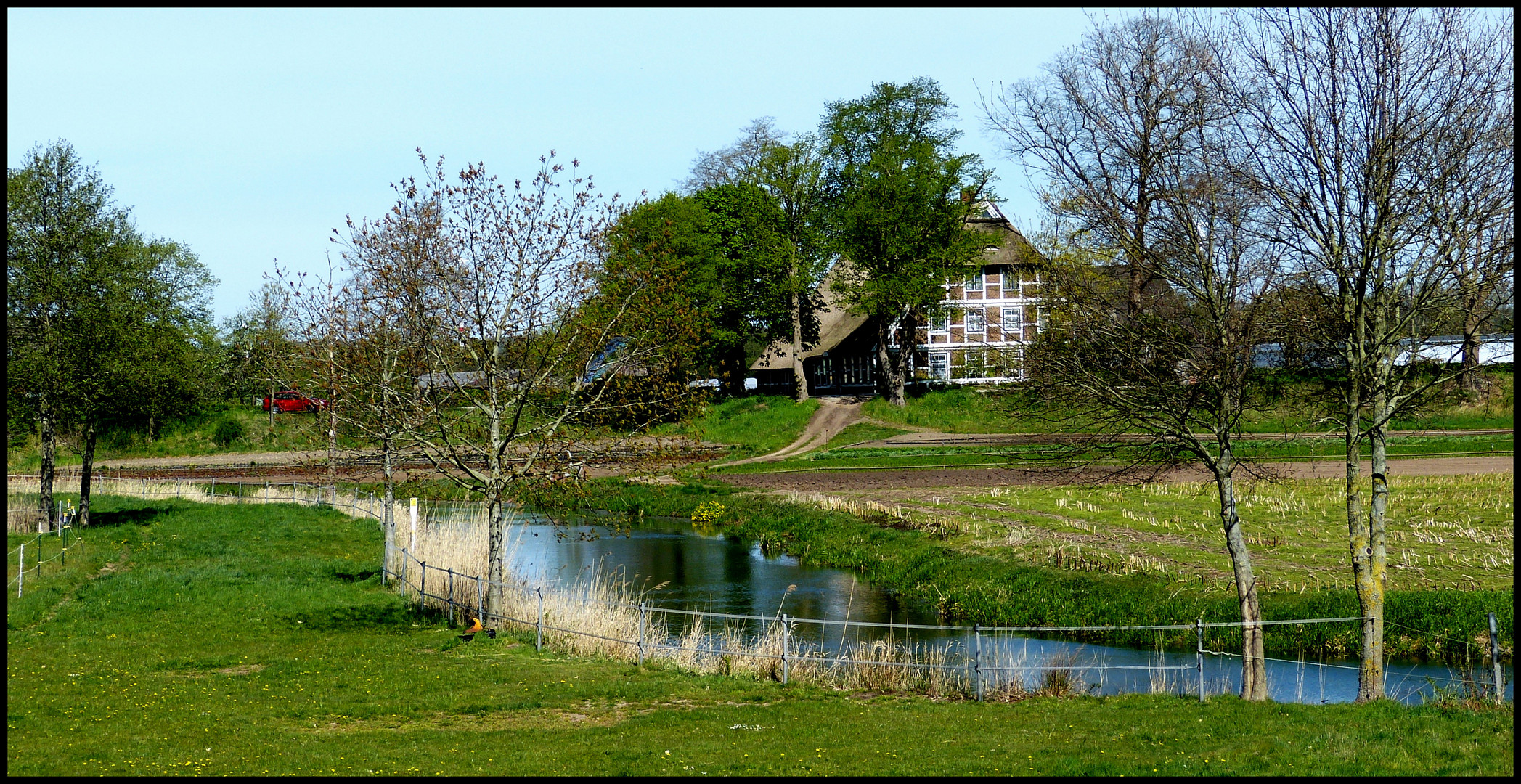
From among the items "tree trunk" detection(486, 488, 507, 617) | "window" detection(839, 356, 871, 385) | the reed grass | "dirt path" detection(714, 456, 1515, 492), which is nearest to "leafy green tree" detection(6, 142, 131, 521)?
the reed grass

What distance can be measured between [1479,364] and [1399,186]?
2631 millimetres

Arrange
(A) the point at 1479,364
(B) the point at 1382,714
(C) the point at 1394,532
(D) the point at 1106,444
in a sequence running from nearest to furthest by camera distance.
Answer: (B) the point at 1382,714 < (A) the point at 1479,364 < (D) the point at 1106,444 < (C) the point at 1394,532

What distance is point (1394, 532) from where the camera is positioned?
28562 mm

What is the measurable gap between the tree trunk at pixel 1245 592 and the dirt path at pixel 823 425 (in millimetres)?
38935

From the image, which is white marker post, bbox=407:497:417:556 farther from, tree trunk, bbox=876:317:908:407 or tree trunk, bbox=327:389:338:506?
tree trunk, bbox=876:317:908:407

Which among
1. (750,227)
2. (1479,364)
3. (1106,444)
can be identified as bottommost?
(1106,444)

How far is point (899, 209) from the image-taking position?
62312 mm

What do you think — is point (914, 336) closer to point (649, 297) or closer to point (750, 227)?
point (750, 227)

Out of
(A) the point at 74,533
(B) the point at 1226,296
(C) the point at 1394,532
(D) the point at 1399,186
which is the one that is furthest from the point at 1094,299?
(A) the point at 74,533

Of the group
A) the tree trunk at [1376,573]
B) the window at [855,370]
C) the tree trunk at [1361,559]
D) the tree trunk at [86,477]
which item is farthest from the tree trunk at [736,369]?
the tree trunk at [1376,573]

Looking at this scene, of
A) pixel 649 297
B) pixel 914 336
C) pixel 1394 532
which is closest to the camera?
pixel 649 297

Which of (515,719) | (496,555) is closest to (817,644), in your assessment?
(496,555)

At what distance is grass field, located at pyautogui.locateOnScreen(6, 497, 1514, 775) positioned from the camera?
37.3ft

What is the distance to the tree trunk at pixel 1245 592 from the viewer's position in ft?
52.2
